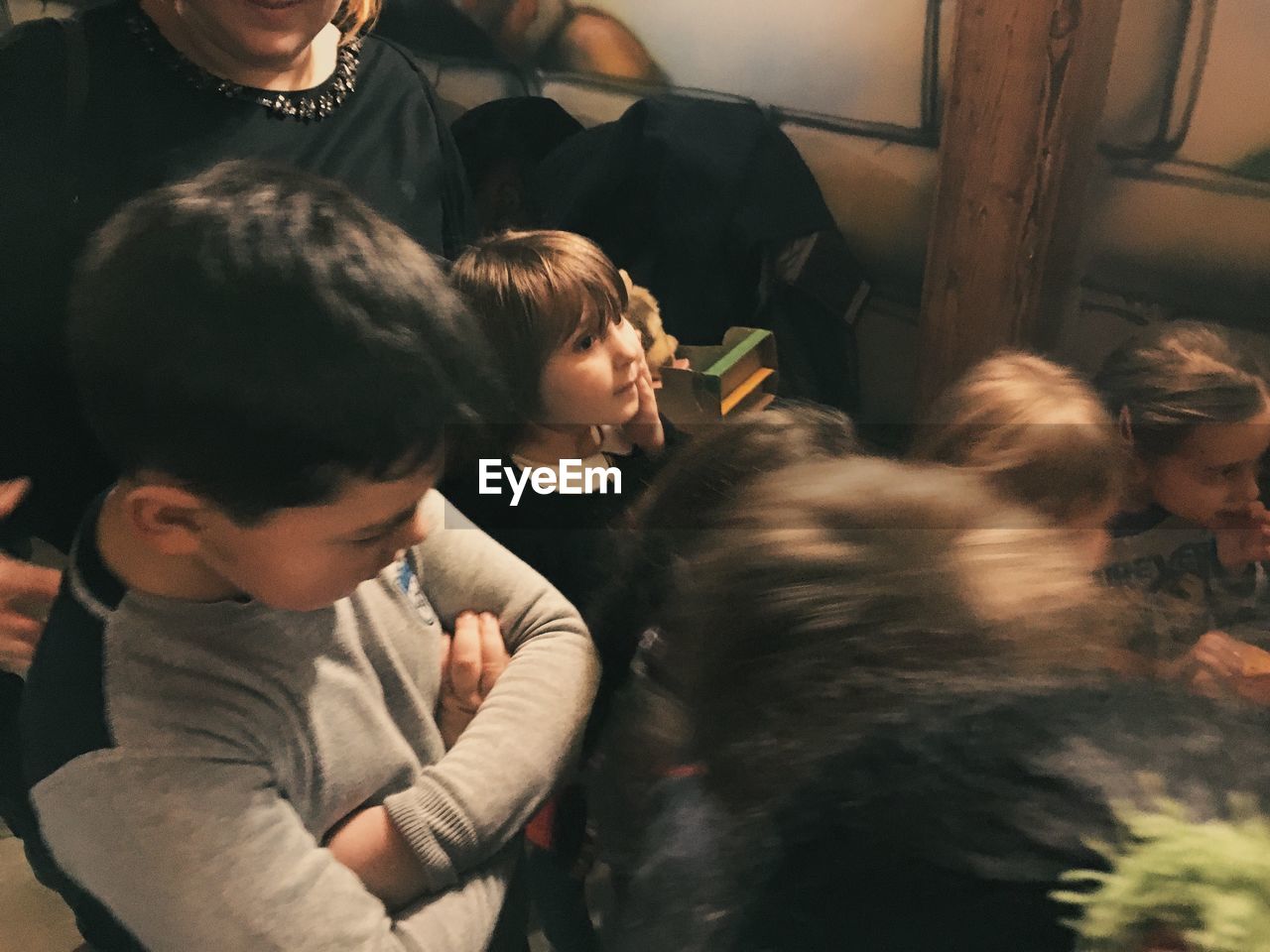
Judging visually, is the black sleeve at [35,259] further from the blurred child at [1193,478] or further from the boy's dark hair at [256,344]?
the blurred child at [1193,478]

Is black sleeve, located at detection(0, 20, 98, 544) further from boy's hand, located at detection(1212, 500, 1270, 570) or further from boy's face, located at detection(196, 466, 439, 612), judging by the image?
boy's hand, located at detection(1212, 500, 1270, 570)

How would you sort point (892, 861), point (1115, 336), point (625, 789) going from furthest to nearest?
point (1115, 336), point (625, 789), point (892, 861)

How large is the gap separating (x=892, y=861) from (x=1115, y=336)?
51 centimetres

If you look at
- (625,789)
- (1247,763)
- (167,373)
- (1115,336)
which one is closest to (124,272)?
(167,373)

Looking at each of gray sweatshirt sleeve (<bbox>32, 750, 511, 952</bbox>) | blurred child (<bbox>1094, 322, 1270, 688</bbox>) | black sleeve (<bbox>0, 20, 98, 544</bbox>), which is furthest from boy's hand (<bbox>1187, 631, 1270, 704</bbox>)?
black sleeve (<bbox>0, 20, 98, 544</bbox>)

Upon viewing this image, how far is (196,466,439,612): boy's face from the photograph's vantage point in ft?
1.37

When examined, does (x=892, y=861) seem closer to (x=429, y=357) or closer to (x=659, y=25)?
(x=429, y=357)

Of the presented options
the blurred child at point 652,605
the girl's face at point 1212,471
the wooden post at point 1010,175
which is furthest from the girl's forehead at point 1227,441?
the blurred child at point 652,605

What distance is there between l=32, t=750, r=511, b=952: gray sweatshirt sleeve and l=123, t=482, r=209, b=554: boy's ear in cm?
9

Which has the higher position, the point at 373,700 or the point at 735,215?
the point at 735,215

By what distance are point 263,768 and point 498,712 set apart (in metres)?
0.13

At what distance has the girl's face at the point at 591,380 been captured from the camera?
0.59m

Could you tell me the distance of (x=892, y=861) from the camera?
0.37m

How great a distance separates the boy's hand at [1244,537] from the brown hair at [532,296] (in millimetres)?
399
